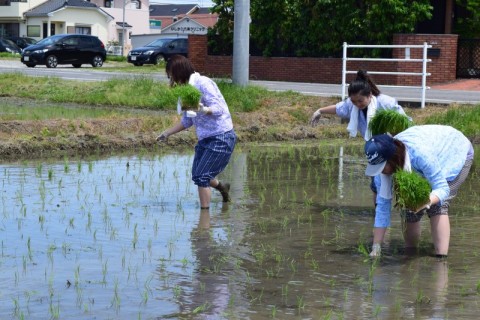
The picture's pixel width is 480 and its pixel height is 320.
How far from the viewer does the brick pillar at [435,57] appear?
26.0 metres

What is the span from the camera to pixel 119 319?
18.1ft

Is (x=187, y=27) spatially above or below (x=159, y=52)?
above

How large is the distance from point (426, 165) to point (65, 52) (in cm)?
3302

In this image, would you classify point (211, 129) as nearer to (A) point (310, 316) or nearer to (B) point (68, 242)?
(B) point (68, 242)

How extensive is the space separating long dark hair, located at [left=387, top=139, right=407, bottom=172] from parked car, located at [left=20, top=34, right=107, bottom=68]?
31849mm

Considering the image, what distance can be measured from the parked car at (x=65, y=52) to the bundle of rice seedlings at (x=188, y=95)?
29703mm

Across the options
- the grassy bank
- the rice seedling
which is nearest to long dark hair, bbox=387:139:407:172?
the rice seedling

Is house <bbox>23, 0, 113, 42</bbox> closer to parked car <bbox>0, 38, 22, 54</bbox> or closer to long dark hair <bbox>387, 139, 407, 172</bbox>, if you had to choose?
parked car <bbox>0, 38, 22, 54</bbox>

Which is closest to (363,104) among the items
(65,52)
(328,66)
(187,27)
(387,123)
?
(387,123)

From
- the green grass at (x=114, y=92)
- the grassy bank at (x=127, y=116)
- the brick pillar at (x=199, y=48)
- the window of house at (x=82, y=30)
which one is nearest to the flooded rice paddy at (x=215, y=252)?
the grassy bank at (x=127, y=116)

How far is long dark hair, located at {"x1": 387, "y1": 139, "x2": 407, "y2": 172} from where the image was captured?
21.9 feet

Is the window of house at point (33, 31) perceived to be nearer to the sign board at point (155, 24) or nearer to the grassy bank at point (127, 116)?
the sign board at point (155, 24)

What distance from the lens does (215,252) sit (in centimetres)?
732

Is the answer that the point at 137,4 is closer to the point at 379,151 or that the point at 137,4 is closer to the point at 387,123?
the point at 387,123
